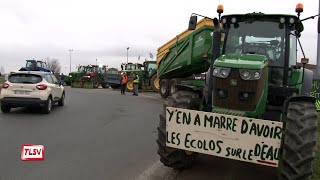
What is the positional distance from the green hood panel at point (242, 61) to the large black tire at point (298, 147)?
0.91m

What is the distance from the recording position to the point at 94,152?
9875 mm

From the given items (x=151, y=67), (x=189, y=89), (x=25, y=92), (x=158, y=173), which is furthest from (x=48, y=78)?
(x=151, y=67)

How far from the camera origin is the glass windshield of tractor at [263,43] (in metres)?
7.92

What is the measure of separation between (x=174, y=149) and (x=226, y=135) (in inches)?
50.9

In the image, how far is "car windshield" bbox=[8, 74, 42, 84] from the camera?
17234mm

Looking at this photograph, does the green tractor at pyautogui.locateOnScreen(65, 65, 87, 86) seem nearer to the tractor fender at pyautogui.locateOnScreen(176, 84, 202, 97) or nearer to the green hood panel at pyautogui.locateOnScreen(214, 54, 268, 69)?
the tractor fender at pyautogui.locateOnScreen(176, 84, 202, 97)

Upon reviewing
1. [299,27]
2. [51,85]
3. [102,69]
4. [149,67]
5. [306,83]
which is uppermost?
[299,27]

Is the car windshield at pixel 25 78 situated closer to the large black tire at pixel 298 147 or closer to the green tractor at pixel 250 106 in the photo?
the green tractor at pixel 250 106

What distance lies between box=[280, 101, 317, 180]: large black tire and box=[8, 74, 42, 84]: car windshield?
12658mm

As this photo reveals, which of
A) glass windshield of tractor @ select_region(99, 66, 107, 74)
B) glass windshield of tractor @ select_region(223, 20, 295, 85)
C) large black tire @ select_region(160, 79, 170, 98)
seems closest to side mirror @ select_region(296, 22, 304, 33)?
glass windshield of tractor @ select_region(223, 20, 295, 85)

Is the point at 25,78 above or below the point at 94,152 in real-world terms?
above

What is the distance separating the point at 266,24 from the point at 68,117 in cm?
1006

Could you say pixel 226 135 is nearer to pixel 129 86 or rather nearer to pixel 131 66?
pixel 129 86

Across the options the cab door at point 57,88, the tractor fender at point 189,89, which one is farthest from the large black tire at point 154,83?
the tractor fender at point 189,89
